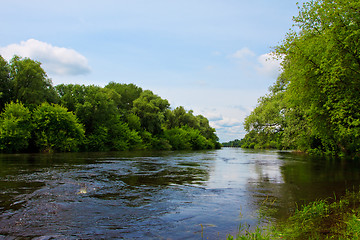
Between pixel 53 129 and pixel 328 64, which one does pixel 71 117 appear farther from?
pixel 328 64

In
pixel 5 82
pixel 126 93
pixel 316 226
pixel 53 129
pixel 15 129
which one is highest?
pixel 126 93

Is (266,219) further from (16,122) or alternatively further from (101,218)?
(16,122)

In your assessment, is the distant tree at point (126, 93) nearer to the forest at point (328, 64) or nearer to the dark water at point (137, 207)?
the forest at point (328, 64)

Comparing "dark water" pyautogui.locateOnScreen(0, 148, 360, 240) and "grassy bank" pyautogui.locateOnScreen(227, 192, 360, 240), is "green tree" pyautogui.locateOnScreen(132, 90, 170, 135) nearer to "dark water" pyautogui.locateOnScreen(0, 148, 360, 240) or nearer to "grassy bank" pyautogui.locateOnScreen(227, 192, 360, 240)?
"dark water" pyautogui.locateOnScreen(0, 148, 360, 240)

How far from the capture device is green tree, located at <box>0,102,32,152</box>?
112 feet

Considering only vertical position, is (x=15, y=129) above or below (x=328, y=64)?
below

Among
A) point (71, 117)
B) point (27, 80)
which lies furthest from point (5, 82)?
point (71, 117)

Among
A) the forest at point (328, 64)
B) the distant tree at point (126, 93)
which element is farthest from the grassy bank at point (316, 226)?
the distant tree at point (126, 93)

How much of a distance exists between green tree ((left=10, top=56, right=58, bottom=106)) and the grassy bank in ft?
150

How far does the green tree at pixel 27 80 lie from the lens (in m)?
43.1

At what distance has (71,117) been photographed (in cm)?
4162

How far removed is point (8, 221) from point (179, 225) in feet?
13.1

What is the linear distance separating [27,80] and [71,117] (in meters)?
10.7

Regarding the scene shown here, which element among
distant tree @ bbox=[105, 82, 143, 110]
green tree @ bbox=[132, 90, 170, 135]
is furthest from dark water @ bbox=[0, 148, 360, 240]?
distant tree @ bbox=[105, 82, 143, 110]
